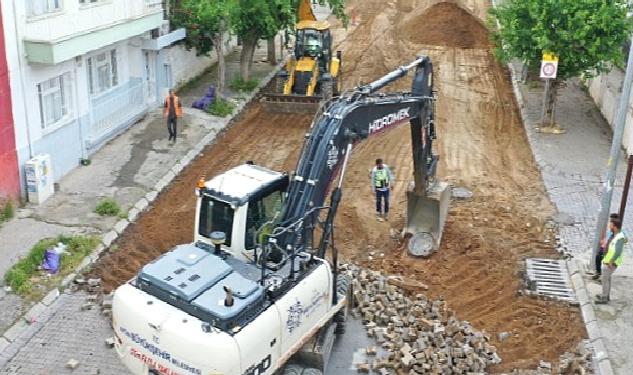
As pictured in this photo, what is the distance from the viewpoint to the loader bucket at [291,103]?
23.9m

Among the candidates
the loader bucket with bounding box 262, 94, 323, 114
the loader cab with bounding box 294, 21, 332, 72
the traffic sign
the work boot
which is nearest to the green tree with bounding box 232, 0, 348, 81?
the loader cab with bounding box 294, 21, 332, 72

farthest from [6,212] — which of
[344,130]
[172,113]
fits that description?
[344,130]

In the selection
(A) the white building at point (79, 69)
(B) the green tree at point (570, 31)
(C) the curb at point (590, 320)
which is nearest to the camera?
(C) the curb at point (590, 320)

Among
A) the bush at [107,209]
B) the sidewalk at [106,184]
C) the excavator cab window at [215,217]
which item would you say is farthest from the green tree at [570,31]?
the excavator cab window at [215,217]

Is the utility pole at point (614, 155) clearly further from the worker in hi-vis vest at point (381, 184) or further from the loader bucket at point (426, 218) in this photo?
the worker in hi-vis vest at point (381, 184)

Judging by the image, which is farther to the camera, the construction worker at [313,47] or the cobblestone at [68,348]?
the construction worker at [313,47]

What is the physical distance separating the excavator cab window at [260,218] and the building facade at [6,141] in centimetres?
830

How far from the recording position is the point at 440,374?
11.2 metres

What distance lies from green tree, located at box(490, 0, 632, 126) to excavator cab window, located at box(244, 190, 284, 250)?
13043 millimetres

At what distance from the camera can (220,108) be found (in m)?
24.3

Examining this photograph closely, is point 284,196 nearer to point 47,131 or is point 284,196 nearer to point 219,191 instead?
point 219,191

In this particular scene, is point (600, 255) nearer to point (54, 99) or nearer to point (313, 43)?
point (54, 99)

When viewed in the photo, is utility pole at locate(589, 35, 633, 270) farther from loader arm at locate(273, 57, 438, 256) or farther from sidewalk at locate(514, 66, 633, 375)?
loader arm at locate(273, 57, 438, 256)

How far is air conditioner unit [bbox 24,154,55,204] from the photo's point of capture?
1705cm
